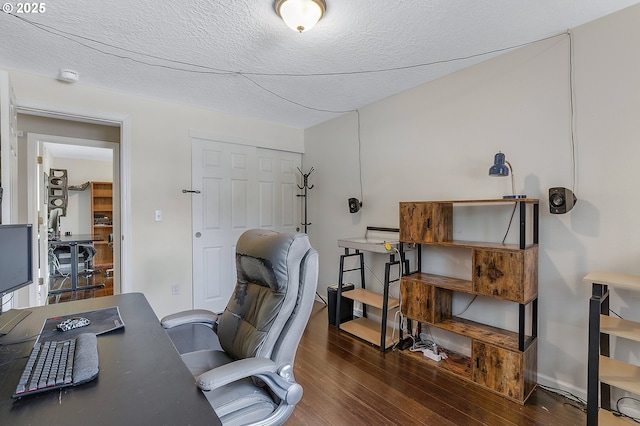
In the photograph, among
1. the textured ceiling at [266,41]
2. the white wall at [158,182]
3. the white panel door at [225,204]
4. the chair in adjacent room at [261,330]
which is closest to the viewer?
the chair in adjacent room at [261,330]

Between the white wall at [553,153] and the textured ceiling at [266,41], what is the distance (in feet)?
0.59

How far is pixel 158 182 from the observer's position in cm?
314

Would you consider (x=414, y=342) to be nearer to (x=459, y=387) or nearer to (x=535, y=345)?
(x=459, y=387)

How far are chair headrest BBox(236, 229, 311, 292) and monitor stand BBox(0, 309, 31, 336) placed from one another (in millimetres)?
1019

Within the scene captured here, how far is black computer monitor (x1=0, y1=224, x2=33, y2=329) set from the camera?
52.7 inches

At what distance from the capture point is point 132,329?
1.32 metres

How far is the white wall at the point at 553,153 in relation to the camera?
1.78 m

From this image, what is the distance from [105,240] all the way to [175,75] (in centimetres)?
547

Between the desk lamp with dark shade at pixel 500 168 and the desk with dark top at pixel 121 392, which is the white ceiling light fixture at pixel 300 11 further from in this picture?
the desk with dark top at pixel 121 392

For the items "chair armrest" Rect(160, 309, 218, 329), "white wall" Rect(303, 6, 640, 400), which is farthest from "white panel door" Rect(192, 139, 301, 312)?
"chair armrest" Rect(160, 309, 218, 329)

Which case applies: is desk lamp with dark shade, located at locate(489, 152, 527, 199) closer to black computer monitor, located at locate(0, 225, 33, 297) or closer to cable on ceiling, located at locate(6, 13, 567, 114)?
cable on ceiling, located at locate(6, 13, 567, 114)

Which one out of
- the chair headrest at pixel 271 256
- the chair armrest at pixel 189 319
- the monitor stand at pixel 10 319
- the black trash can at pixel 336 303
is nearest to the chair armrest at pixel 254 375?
the chair headrest at pixel 271 256

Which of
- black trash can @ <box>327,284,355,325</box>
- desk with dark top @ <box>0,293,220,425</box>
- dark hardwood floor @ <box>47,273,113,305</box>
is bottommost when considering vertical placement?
dark hardwood floor @ <box>47,273,113,305</box>

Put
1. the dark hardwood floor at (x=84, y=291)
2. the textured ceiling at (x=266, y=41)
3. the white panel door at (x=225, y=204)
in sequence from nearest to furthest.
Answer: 1. the textured ceiling at (x=266, y=41)
2. the white panel door at (x=225, y=204)
3. the dark hardwood floor at (x=84, y=291)
